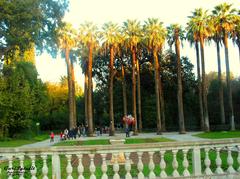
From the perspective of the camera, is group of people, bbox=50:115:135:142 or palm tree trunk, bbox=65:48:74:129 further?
palm tree trunk, bbox=65:48:74:129

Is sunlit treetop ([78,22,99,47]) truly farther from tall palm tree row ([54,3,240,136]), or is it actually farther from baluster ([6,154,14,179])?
baluster ([6,154,14,179])

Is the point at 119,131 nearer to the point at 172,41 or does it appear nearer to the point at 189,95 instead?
the point at 189,95

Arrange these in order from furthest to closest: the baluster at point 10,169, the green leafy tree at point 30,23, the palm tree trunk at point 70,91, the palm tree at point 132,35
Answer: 1. the palm tree at point 132,35
2. the palm tree trunk at point 70,91
3. the green leafy tree at point 30,23
4. the baluster at point 10,169

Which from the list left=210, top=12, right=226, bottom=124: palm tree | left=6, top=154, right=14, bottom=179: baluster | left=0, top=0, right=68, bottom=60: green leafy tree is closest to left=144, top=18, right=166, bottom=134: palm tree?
left=210, top=12, right=226, bottom=124: palm tree

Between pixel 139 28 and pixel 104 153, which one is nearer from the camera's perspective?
pixel 104 153

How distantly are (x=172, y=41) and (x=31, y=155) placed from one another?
2119 inches

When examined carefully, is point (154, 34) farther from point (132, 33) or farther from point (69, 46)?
point (69, 46)

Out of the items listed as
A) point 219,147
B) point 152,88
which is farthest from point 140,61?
point 219,147

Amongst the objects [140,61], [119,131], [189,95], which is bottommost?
[119,131]

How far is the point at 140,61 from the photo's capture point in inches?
2916

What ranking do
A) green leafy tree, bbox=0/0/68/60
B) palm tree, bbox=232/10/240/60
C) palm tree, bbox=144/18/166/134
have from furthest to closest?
palm tree, bbox=144/18/166/134 < palm tree, bbox=232/10/240/60 < green leafy tree, bbox=0/0/68/60

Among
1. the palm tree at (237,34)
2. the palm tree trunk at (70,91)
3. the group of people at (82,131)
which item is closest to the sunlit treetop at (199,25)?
the palm tree at (237,34)

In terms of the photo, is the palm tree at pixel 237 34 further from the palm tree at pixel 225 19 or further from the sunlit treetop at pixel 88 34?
Result: the sunlit treetop at pixel 88 34

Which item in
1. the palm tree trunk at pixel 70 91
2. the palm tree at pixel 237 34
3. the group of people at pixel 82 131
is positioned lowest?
the group of people at pixel 82 131
